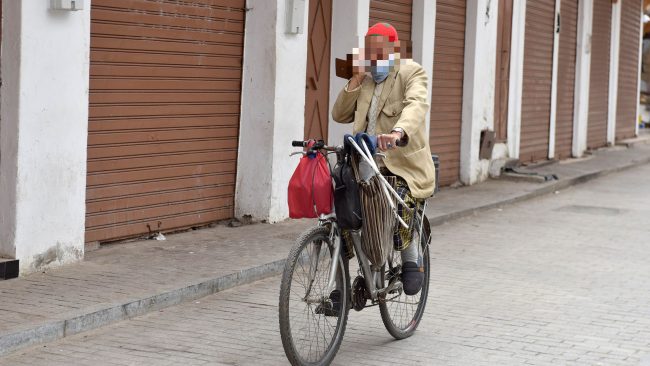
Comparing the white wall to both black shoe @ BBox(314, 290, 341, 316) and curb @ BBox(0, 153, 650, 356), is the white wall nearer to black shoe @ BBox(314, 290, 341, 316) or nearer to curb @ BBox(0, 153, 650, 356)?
curb @ BBox(0, 153, 650, 356)

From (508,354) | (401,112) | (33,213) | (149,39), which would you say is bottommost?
(508,354)

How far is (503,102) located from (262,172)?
7.30 meters

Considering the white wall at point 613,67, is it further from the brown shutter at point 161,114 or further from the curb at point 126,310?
the curb at point 126,310

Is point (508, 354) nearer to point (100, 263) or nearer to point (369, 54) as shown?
point (369, 54)

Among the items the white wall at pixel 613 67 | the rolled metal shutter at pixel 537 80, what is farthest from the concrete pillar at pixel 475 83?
the white wall at pixel 613 67

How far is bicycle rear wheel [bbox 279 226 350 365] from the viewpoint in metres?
5.62

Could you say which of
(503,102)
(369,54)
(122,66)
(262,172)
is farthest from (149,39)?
(503,102)

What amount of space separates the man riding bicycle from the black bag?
50cm

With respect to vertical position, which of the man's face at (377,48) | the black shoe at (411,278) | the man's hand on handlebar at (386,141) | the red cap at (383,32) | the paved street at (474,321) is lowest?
the paved street at (474,321)

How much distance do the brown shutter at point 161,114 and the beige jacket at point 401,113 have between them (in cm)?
320

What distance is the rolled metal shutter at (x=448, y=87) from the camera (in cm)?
1518

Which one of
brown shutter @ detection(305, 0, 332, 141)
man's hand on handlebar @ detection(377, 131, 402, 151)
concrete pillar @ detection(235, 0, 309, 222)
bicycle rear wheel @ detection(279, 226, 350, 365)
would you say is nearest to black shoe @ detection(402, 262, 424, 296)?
bicycle rear wheel @ detection(279, 226, 350, 365)

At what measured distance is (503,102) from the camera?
1741 centimetres

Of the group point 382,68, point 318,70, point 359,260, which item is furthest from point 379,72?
point 318,70
